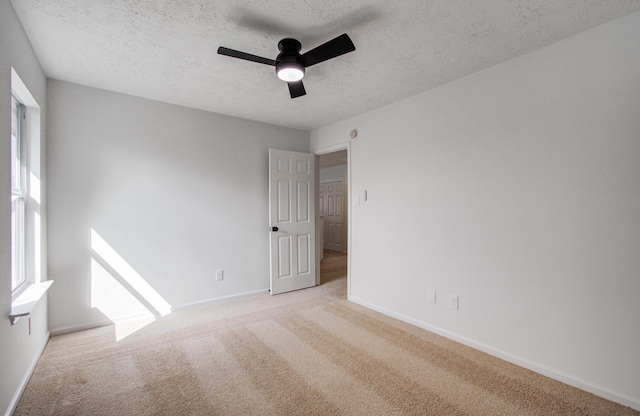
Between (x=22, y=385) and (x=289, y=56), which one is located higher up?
(x=289, y=56)

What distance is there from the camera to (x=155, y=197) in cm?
324

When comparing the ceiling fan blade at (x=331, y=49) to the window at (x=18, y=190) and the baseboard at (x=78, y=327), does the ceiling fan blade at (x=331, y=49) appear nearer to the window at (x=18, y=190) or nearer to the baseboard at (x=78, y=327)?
the window at (x=18, y=190)

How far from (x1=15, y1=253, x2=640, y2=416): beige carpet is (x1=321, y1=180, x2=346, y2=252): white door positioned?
4749 millimetres

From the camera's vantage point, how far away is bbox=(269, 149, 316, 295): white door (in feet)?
13.2

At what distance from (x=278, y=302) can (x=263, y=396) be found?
1824 mm

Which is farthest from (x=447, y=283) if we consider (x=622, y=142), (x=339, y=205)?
(x=339, y=205)

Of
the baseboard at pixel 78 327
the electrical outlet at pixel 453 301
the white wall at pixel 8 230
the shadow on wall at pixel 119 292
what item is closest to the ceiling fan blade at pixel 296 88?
the white wall at pixel 8 230

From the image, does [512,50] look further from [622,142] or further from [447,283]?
[447,283]

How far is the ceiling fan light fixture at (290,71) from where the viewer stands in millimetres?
1979

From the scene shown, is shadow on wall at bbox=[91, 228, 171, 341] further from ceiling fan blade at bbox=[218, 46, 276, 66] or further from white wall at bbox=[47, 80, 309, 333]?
ceiling fan blade at bbox=[218, 46, 276, 66]

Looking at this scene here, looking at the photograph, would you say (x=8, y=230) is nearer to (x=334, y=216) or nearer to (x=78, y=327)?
(x=78, y=327)

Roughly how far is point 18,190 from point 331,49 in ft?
8.18

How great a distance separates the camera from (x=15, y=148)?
2.23 metres

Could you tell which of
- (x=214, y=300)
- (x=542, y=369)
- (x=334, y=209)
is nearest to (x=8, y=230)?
(x=214, y=300)
